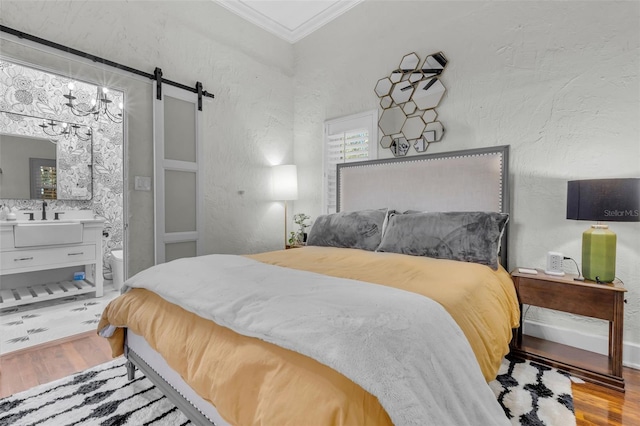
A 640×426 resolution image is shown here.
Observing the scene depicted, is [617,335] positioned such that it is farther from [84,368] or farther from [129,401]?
[84,368]

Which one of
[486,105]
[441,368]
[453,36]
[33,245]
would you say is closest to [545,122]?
[486,105]

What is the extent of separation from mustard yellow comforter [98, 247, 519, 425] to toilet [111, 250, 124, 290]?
252 cm

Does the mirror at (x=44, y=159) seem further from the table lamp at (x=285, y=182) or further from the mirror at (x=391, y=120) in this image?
the mirror at (x=391, y=120)

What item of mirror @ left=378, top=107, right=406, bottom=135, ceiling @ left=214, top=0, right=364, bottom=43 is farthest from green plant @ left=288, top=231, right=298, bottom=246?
ceiling @ left=214, top=0, right=364, bottom=43

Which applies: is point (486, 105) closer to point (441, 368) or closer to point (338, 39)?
point (338, 39)

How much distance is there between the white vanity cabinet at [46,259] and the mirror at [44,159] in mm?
633

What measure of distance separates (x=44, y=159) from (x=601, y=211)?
542cm

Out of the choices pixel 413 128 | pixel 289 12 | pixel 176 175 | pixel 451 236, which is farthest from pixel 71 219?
pixel 451 236

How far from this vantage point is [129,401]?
1.64 m

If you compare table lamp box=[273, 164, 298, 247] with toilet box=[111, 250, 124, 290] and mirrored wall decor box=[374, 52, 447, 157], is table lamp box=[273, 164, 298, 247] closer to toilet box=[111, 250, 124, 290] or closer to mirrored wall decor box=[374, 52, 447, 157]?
mirrored wall decor box=[374, 52, 447, 157]

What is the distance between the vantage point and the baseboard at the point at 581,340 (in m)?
2.03

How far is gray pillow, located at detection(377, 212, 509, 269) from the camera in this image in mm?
2072

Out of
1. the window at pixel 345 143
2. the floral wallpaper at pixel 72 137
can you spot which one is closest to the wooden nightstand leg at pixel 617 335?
the window at pixel 345 143

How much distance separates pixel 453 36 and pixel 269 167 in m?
2.43
